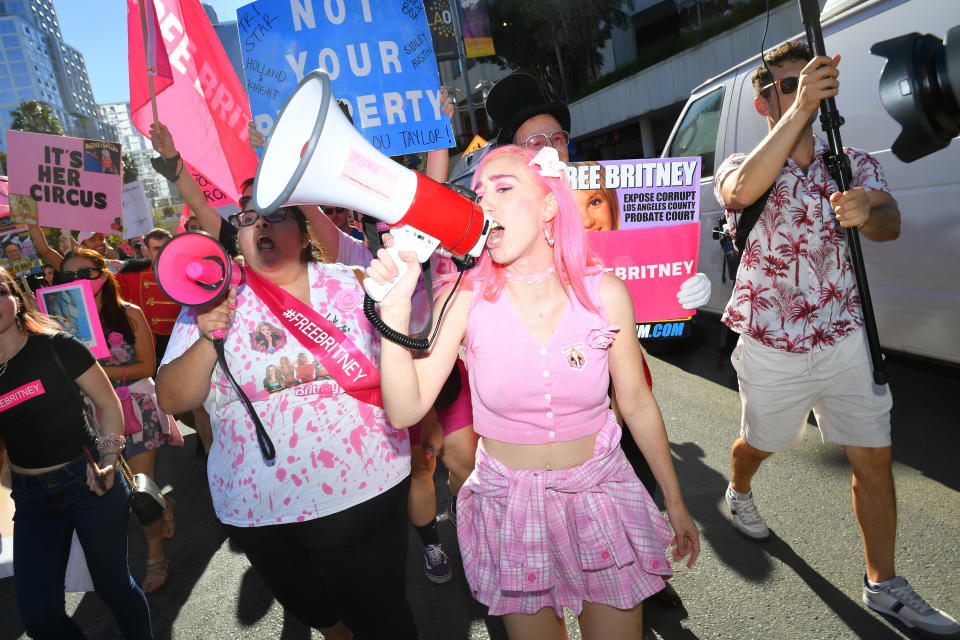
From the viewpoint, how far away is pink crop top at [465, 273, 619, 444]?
65.4 inches

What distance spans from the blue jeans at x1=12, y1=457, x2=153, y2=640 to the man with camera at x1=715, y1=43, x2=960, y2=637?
2659mm

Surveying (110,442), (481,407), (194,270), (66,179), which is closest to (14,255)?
(66,179)

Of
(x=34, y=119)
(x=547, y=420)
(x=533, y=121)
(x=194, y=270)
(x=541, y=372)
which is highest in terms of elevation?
(x=34, y=119)

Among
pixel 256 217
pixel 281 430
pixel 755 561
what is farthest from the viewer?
pixel 755 561

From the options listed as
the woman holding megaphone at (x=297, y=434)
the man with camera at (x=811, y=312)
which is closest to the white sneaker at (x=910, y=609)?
the man with camera at (x=811, y=312)

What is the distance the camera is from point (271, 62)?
282 centimetres

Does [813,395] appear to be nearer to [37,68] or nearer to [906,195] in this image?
[906,195]

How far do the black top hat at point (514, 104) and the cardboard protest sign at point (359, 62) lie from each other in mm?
255

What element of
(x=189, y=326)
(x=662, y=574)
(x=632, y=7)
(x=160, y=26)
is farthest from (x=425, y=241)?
(x=632, y=7)

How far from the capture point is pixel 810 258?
2.32 metres

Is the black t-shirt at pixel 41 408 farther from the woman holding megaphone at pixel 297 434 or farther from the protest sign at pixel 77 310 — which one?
the woman holding megaphone at pixel 297 434

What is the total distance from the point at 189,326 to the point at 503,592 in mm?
1219

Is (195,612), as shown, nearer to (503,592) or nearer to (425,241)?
(503,592)

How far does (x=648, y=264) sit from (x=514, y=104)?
3.41 feet
